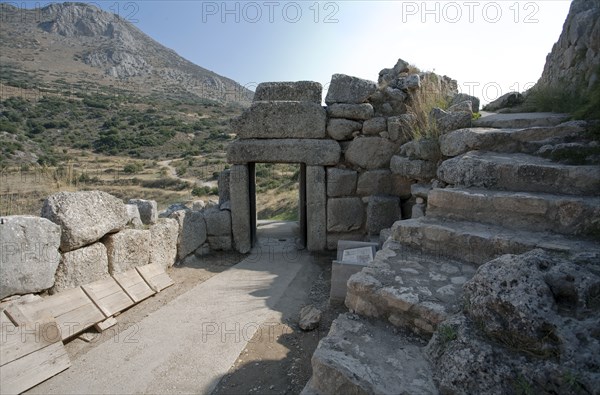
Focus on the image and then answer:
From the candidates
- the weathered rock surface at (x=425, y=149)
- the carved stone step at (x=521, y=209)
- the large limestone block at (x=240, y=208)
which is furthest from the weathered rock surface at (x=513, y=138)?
the large limestone block at (x=240, y=208)

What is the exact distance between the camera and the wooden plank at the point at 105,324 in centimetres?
367

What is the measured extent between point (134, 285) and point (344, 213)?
11.3 feet

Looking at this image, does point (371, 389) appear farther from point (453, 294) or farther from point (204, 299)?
point (204, 299)

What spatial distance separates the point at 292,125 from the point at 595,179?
13.8 feet

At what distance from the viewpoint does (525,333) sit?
166 cm

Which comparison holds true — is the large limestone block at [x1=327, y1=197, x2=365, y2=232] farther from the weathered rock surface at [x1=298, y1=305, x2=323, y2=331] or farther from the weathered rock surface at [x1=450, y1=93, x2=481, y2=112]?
the weathered rock surface at [x1=298, y1=305, x2=323, y2=331]

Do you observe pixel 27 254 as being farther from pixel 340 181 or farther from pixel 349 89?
pixel 349 89


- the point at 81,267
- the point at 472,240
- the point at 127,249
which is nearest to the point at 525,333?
the point at 472,240

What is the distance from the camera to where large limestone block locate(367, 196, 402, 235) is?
19.1 feet

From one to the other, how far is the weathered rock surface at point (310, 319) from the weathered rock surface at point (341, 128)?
125 inches

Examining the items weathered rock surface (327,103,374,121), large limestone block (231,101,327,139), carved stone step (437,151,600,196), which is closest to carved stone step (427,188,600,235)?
carved stone step (437,151,600,196)

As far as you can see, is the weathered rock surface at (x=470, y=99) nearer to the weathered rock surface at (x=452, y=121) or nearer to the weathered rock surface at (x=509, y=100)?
the weathered rock surface at (x=509, y=100)

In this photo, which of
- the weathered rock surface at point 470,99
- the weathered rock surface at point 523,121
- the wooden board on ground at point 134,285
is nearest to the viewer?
the weathered rock surface at point 523,121

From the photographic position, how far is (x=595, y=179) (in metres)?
2.86
